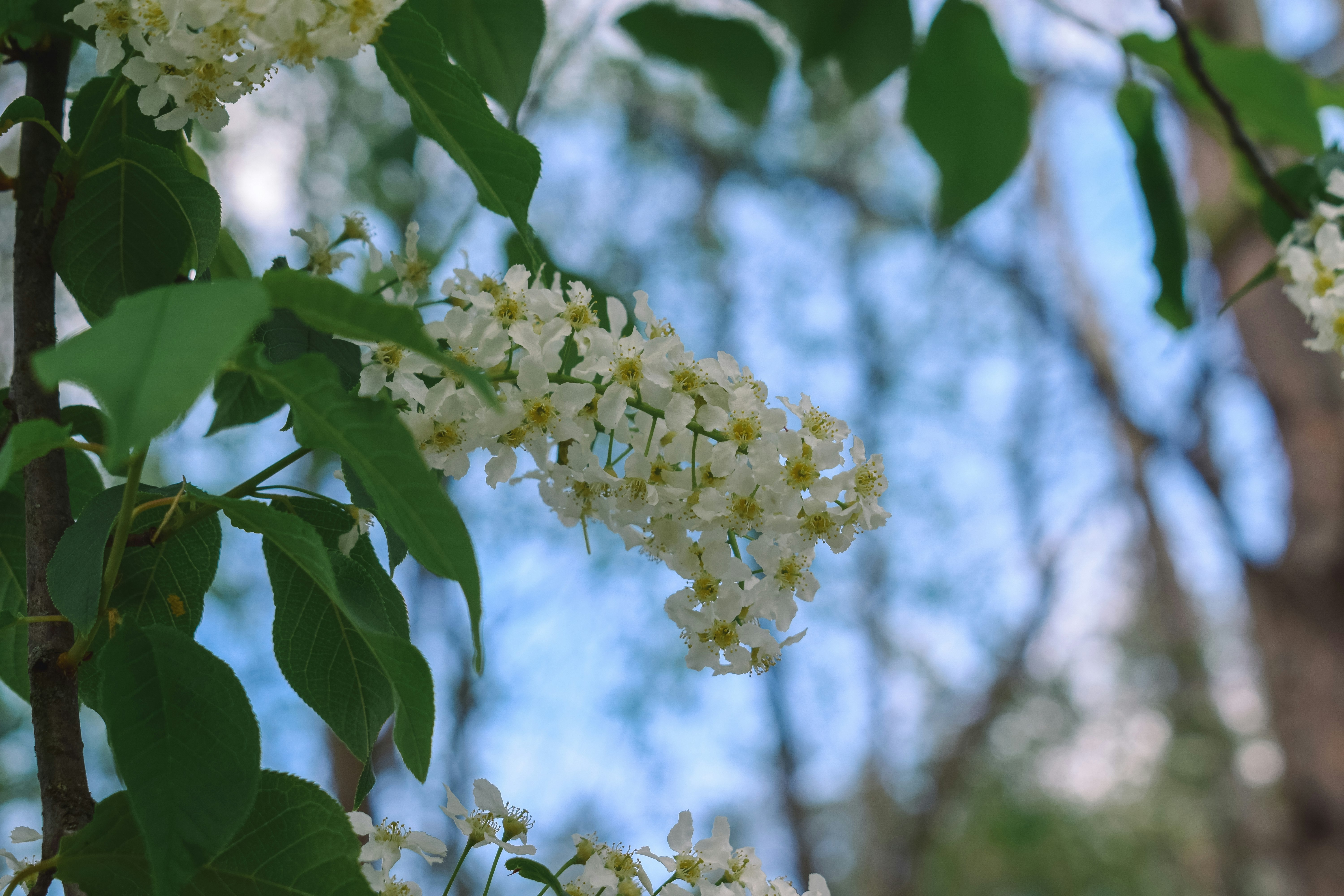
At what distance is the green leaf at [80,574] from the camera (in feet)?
1.75

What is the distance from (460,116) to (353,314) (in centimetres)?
30

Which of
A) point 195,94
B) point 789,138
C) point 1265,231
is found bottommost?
point 195,94

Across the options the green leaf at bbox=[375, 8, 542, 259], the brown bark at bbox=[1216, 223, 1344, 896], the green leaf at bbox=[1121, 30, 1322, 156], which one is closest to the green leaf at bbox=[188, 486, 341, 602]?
the green leaf at bbox=[375, 8, 542, 259]

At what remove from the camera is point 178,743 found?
0.52 m

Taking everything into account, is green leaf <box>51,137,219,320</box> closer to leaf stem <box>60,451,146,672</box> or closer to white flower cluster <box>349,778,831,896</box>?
leaf stem <box>60,451,146,672</box>

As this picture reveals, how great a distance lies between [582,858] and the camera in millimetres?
870

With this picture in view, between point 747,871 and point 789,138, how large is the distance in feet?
25.8

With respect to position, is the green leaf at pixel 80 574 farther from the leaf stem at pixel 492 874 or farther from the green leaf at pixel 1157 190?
the green leaf at pixel 1157 190

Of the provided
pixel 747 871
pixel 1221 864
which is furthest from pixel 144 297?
pixel 1221 864

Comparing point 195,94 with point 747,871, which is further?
point 747,871

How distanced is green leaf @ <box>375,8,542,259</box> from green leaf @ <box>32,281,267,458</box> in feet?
1.04

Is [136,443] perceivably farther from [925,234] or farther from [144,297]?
[925,234]

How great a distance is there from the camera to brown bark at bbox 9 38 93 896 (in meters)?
0.55

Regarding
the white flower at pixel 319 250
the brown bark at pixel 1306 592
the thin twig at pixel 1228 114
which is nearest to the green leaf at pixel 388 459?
the white flower at pixel 319 250
